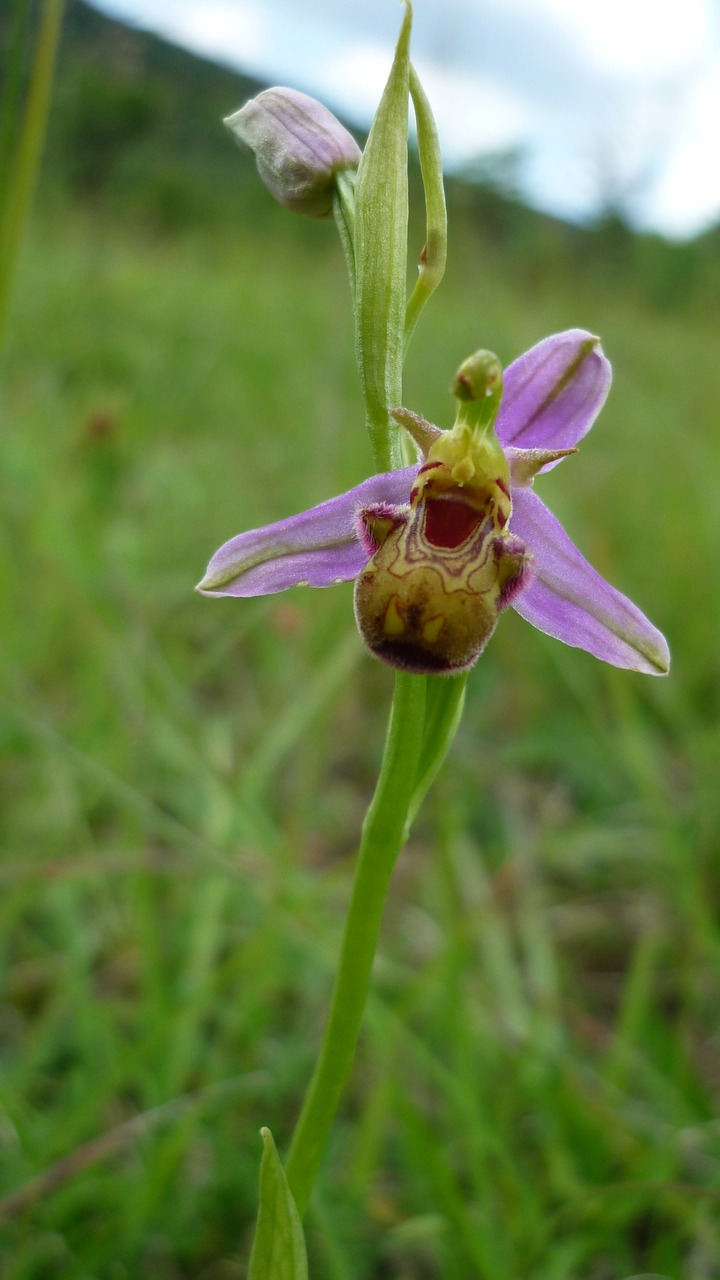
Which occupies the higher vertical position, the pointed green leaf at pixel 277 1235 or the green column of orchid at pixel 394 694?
the green column of orchid at pixel 394 694

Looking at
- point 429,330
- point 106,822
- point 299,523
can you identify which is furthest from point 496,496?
point 429,330

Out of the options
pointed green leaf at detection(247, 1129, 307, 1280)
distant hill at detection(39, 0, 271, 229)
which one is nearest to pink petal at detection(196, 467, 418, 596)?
pointed green leaf at detection(247, 1129, 307, 1280)

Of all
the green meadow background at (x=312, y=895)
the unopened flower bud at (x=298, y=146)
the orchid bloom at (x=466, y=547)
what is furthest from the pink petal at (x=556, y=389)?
the green meadow background at (x=312, y=895)

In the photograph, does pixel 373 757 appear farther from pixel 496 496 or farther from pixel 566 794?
pixel 496 496

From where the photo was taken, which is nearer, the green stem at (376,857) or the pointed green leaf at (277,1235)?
the pointed green leaf at (277,1235)

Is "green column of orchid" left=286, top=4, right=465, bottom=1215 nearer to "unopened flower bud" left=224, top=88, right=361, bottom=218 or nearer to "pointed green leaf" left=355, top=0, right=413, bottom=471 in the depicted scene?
"pointed green leaf" left=355, top=0, right=413, bottom=471

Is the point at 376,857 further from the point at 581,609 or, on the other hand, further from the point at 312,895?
A: the point at 312,895

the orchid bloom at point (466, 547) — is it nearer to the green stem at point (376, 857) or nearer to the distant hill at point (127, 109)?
the green stem at point (376, 857)
